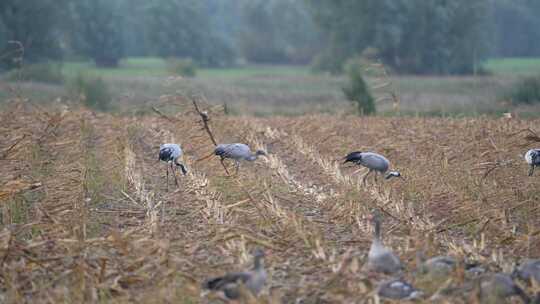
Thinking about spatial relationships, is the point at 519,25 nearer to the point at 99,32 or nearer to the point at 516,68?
the point at 516,68

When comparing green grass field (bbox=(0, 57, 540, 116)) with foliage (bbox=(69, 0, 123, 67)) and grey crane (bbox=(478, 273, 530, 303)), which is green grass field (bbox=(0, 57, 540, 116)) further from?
foliage (bbox=(69, 0, 123, 67))

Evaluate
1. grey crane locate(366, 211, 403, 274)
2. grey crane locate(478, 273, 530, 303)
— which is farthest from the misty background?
grey crane locate(478, 273, 530, 303)

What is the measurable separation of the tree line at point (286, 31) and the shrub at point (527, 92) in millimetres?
8336

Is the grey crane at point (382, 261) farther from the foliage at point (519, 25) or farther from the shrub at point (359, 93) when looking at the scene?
the foliage at point (519, 25)

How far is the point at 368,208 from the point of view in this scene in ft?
30.8

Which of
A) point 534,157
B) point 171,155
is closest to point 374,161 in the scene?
point 534,157

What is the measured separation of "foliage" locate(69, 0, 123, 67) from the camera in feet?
194

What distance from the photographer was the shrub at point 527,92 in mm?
25062

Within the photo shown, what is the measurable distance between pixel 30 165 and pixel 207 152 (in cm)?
327

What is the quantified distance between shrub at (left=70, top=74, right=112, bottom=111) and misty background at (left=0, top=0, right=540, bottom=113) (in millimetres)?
287

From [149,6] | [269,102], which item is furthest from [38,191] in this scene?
[149,6]

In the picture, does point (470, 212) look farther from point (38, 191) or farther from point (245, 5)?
point (245, 5)

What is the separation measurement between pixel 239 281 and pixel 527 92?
844 inches

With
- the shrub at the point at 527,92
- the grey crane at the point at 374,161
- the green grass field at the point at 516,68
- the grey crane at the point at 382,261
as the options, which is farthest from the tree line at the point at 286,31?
the grey crane at the point at 382,261
